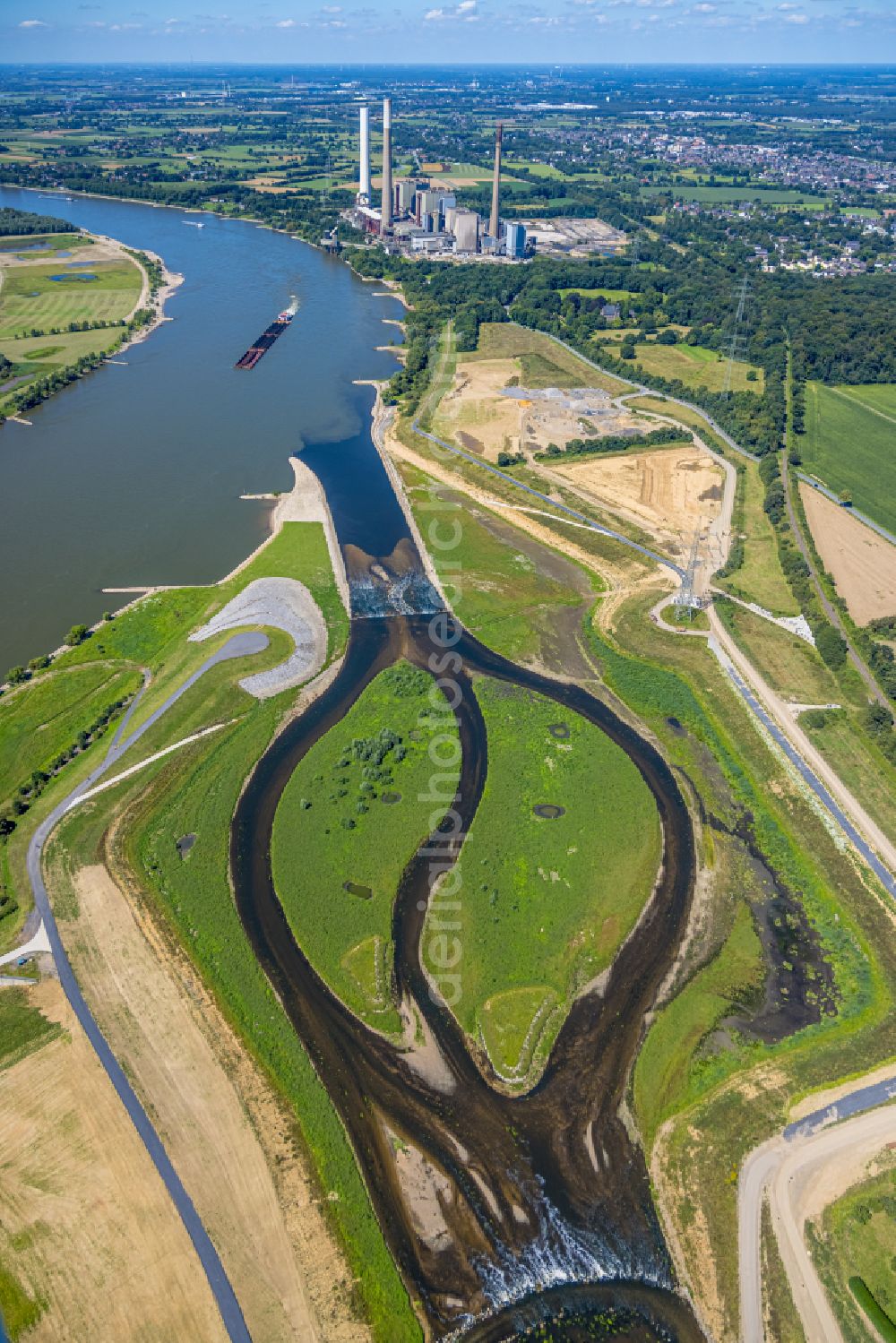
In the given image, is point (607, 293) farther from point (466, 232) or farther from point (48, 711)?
point (48, 711)

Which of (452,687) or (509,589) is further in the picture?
(509,589)

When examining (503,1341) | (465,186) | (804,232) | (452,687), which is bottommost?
(503,1341)

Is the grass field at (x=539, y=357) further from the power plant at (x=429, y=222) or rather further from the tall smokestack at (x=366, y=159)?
the tall smokestack at (x=366, y=159)

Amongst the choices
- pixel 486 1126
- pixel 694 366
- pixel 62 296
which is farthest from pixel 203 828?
pixel 62 296

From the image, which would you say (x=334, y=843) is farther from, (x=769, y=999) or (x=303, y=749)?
(x=769, y=999)

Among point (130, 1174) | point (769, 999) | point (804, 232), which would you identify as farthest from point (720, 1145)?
point (804, 232)

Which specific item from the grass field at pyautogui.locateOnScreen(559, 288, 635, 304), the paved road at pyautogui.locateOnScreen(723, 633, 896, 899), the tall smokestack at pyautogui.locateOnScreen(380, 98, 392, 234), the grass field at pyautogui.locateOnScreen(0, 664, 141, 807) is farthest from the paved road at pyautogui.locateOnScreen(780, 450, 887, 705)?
the tall smokestack at pyautogui.locateOnScreen(380, 98, 392, 234)
